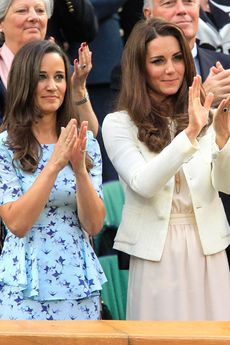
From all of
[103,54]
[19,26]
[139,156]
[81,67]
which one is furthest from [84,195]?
[103,54]

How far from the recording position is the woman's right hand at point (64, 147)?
575 cm

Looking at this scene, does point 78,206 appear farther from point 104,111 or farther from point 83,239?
point 104,111

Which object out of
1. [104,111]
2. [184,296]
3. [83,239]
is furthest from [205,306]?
[104,111]

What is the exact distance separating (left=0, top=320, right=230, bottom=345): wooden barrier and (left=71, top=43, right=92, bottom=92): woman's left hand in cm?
225

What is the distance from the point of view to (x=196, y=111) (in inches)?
232

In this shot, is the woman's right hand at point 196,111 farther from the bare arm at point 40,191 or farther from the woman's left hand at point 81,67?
the woman's left hand at point 81,67

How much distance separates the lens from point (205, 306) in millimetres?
6141

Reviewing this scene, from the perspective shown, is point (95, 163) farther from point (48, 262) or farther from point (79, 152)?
point (48, 262)

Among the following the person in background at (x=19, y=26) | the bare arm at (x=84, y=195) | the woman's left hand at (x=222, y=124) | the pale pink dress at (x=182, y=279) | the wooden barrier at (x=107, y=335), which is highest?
the person in background at (x=19, y=26)

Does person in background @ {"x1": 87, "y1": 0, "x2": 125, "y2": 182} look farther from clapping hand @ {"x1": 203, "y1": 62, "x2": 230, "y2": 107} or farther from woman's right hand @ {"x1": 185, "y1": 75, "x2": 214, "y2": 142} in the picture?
woman's right hand @ {"x1": 185, "y1": 75, "x2": 214, "y2": 142}

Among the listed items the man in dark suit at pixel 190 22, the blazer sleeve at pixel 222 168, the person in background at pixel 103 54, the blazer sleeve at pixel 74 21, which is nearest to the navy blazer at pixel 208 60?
the man in dark suit at pixel 190 22

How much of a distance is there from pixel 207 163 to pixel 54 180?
0.93 m

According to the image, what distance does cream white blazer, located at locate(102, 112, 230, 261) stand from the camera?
6.06m

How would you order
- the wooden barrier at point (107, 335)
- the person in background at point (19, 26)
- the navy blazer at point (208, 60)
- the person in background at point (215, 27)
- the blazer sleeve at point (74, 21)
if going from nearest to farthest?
1. the wooden barrier at point (107, 335)
2. the person in background at point (19, 26)
3. the navy blazer at point (208, 60)
4. the blazer sleeve at point (74, 21)
5. the person in background at point (215, 27)
